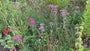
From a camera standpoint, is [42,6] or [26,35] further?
[42,6]

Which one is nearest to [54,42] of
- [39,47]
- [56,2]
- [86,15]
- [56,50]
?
[56,50]

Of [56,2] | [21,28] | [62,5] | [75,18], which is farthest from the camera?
[56,2]

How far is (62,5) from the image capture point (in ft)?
9.41

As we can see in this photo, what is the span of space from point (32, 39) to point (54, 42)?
48 centimetres

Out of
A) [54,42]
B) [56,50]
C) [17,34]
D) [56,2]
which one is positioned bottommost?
[56,50]

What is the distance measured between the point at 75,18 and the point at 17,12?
1541mm

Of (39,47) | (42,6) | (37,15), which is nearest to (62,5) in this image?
(42,6)

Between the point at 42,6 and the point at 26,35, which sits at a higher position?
the point at 42,6

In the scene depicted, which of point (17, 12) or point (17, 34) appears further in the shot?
point (17, 12)

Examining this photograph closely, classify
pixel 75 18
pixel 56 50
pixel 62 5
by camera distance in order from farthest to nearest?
pixel 62 5 < pixel 75 18 < pixel 56 50

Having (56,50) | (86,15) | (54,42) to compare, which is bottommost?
(56,50)

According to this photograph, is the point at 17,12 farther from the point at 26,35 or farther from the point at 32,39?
the point at 32,39

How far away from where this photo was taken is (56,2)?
→ 3.10 m

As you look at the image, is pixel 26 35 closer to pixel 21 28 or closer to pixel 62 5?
pixel 21 28
